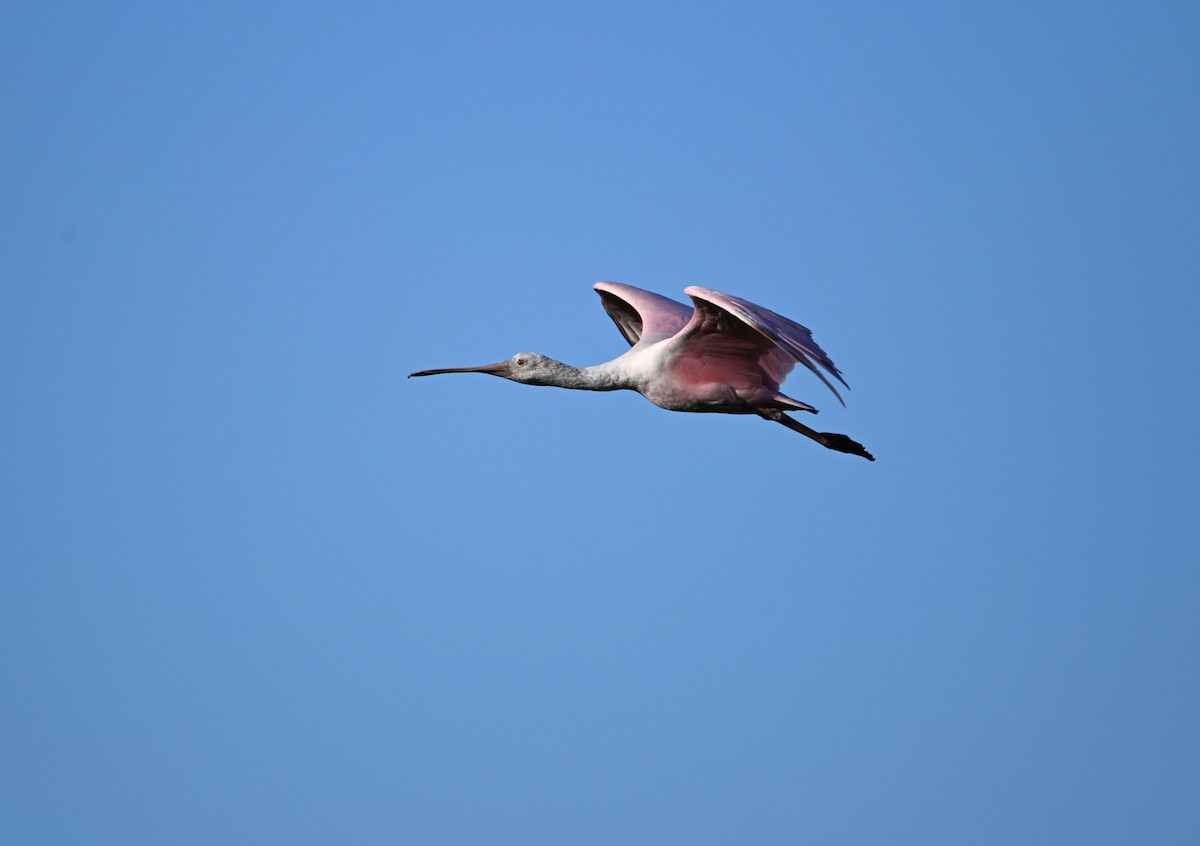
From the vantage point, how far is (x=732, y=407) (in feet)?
71.0

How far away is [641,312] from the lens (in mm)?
23609

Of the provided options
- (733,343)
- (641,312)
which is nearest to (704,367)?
(733,343)

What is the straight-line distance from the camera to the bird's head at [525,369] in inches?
898

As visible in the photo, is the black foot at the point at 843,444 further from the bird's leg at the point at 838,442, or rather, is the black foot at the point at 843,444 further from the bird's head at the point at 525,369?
the bird's head at the point at 525,369

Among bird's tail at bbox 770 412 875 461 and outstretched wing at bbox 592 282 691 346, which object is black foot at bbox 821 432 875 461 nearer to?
bird's tail at bbox 770 412 875 461

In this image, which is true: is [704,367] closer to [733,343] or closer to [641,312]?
[733,343]

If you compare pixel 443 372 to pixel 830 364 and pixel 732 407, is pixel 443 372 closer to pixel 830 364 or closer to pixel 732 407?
pixel 732 407

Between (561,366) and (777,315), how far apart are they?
145 inches

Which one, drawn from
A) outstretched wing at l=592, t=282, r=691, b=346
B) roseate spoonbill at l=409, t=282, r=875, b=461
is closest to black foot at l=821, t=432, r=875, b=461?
roseate spoonbill at l=409, t=282, r=875, b=461

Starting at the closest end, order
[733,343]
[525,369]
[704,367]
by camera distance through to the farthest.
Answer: [733,343]
[704,367]
[525,369]

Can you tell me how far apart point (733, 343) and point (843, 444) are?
286cm

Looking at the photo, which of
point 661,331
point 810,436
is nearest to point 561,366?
point 661,331

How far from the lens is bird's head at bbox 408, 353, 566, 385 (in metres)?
22.8

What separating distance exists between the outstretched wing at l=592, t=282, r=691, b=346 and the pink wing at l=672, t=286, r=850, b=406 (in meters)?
1.50
